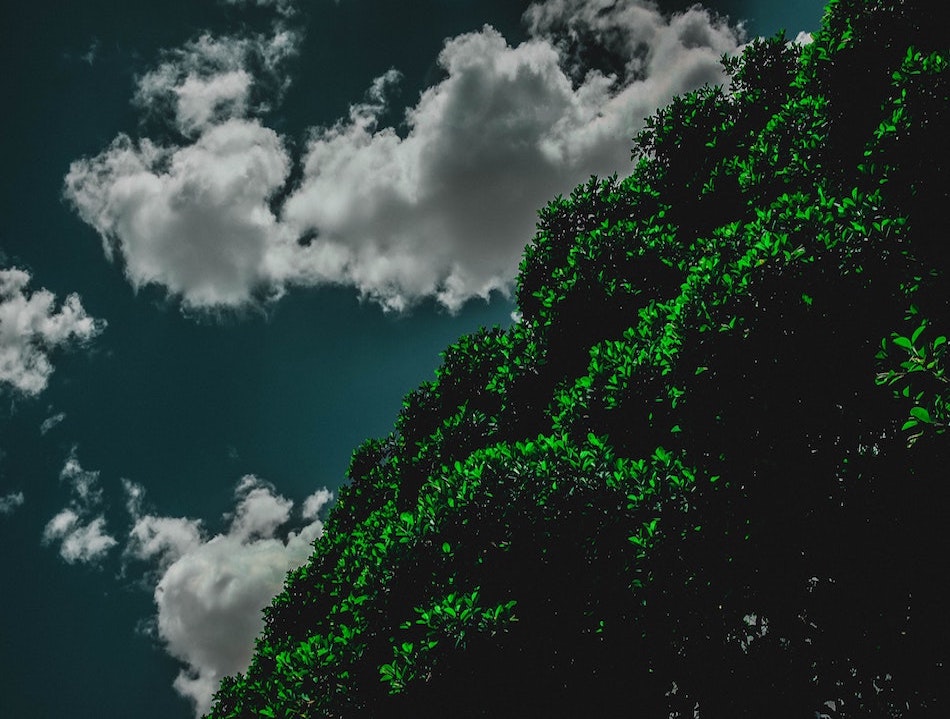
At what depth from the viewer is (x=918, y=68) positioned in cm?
715

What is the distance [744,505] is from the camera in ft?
24.4

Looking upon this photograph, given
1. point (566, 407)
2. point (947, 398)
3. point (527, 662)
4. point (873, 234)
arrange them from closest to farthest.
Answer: point (947, 398)
point (873, 234)
point (527, 662)
point (566, 407)

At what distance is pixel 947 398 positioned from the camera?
17.6ft

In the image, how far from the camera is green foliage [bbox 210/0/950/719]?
6973 mm

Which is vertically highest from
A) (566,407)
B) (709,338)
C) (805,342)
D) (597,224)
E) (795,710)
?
(597,224)

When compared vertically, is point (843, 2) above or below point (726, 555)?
above

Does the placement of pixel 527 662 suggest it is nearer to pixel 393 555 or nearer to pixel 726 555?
pixel 393 555

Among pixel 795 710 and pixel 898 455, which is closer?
pixel 898 455

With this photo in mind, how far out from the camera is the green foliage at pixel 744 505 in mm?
6973

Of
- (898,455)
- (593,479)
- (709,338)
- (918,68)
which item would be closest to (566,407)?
(593,479)

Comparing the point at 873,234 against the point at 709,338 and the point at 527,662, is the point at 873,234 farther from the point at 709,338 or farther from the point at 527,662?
the point at 527,662

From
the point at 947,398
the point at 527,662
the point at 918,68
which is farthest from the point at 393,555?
the point at 918,68

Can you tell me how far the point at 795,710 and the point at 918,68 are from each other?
8977 millimetres

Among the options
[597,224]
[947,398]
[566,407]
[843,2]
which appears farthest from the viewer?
[597,224]
